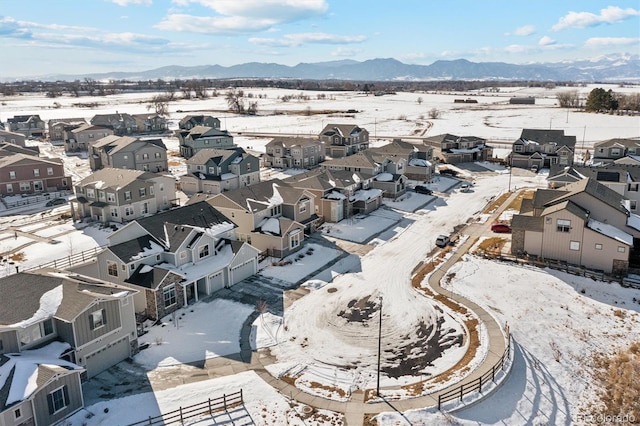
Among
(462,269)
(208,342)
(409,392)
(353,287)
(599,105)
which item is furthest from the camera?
(599,105)

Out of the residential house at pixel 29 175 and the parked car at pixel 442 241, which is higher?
the residential house at pixel 29 175

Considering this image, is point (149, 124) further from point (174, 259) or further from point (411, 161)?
point (174, 259)

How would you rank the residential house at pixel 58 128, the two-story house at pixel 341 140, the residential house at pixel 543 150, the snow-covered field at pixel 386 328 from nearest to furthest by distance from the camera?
the snow-covered field at pixel 386 328
the residential house at pixel 543 150
the two-story house at pixel 341 140
the residential house at pixel 58 128

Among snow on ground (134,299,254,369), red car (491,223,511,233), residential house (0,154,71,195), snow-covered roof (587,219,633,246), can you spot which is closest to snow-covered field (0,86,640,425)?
snow on ground (134,299,254,369)

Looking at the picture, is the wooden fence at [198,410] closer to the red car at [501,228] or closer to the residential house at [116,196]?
the red car at [501,228]

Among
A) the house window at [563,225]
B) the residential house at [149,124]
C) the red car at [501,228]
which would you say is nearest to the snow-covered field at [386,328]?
the red car at [501,228]

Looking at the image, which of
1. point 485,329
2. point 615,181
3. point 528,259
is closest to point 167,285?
point 485,329

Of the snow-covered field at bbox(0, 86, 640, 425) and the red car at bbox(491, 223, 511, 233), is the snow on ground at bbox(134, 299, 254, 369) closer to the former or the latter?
the snow-covered field at bbox(0, 86, 640, 425)

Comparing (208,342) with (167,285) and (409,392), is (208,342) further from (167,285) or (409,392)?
(409,392)
